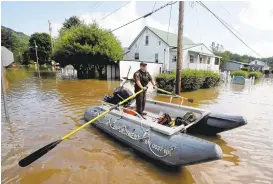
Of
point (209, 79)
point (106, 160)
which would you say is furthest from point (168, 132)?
point (209, 79)

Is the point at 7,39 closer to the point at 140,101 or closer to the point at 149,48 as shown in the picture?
the point at 149,48

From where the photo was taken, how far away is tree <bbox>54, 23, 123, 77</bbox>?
64.7 feet

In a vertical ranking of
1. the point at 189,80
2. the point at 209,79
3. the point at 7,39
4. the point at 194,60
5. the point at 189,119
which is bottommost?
the point at 189,119

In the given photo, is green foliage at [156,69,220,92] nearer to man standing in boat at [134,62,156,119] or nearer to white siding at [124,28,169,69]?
man standing in boat at [134,62,156,119]

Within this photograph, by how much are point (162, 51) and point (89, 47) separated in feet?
29.4

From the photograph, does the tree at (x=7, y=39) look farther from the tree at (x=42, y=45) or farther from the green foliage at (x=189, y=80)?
the green foliage at (x=189, y=80)

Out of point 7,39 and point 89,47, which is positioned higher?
point 7,39

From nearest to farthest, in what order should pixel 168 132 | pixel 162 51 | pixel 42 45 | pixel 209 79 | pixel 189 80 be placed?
pixel 168 132 → pixel 189 80 → pixel 209 79 → pixel 162 51 → pixel 42 45

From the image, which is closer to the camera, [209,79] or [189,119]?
[189,119]

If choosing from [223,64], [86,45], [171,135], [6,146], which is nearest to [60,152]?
[6,146]

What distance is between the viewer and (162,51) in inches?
917

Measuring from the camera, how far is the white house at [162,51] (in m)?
22.9

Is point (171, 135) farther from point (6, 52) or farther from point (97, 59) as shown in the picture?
point (97, 59)

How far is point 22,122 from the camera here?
648 cm
